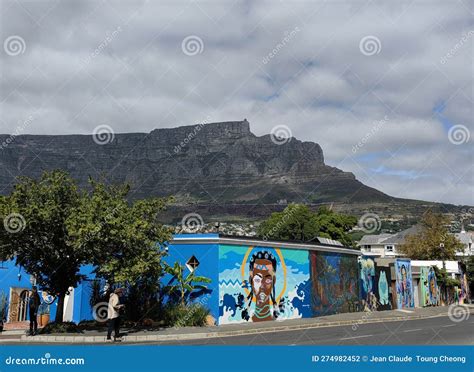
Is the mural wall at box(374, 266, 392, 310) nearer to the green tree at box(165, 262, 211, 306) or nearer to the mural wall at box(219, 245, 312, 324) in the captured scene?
the mural wall at box(219, 245, 312, 324)

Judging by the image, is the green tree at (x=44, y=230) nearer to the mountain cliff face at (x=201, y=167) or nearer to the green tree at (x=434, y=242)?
the green tree at (x=434, y=242)

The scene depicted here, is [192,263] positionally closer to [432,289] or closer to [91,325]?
[91,325]

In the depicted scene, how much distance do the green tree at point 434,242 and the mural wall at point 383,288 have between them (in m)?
19.9

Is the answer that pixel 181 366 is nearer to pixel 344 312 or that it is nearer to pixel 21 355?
pixel 21 355

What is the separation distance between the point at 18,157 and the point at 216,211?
3154 inches

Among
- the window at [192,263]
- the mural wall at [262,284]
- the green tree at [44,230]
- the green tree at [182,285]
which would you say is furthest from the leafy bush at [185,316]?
the green tree at [44,230]

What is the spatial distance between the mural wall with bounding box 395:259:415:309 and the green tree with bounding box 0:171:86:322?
92.2 ft

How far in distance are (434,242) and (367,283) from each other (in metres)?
24.9

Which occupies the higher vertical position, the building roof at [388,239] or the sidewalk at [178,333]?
the building roof at [388,239]

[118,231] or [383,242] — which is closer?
[118,231]

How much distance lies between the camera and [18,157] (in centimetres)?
18488

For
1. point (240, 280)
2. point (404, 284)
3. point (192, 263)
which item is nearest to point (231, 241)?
point (240, 280)

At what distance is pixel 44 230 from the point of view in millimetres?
18250

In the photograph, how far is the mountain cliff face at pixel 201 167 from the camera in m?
164
